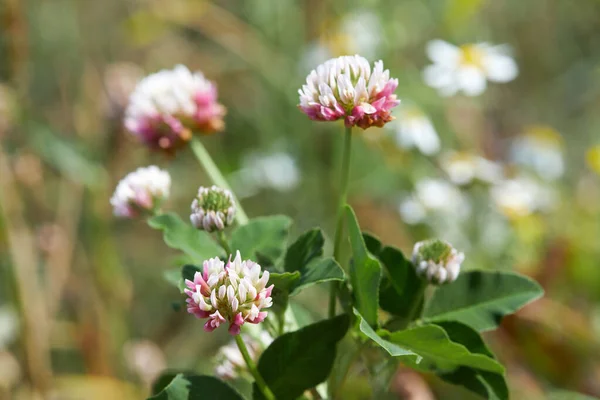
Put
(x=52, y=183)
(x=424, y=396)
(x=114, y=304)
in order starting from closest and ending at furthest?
1. (x=424, y=396)
2. (x=114, y=304)
3. (x=52, y=183)

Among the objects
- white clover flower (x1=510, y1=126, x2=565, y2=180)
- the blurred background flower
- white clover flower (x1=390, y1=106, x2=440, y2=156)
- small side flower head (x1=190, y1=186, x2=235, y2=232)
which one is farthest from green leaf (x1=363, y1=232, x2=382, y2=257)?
white clover flower (x1=510, y1=126, x2=565, y2=180)

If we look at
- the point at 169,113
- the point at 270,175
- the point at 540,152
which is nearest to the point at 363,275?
the point at 169,113

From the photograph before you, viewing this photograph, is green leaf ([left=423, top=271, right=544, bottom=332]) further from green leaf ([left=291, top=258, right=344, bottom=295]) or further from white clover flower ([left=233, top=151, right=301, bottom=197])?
white clover flower ([left=233, top=151, right=301, bottom=197])

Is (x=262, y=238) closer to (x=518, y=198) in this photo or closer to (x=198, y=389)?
(x=198, y=389)

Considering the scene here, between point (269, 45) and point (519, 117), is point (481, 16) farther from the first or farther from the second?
point (269, 45)

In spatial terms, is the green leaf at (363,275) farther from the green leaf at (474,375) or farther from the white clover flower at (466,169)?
the white clover flower at (466,169)

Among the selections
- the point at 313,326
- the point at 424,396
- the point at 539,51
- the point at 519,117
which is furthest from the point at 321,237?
the point at 539,51
